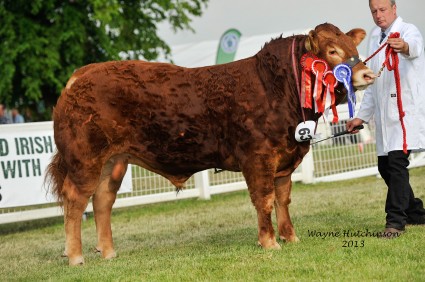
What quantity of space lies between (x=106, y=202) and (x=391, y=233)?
2.82 metres

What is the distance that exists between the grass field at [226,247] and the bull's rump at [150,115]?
104 cm

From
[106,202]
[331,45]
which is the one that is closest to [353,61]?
[331,45]

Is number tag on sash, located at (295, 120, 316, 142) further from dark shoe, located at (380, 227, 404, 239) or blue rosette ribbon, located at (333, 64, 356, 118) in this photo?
dark shoe, located at (380, 227, 404, 239)

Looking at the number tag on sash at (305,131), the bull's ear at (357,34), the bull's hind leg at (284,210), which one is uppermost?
the bull's ear at (357,34)

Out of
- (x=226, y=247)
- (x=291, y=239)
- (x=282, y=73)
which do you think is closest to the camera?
(x=282, y=73)

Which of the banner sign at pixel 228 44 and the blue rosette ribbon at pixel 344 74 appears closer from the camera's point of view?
the blue rosette ribbon at pixel 344 74

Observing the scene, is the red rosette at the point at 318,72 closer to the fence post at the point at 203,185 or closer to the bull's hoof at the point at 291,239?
the bull's hoof at the point at 291,239

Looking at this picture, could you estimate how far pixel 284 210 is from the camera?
285 inches

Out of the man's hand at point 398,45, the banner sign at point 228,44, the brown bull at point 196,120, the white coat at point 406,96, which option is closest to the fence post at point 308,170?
the white coat at point 406,96

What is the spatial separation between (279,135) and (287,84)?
1.62 feet

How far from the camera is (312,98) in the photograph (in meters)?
6.84

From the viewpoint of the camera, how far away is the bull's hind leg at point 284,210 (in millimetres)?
7195

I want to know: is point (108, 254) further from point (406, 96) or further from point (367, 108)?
point (406, 96)

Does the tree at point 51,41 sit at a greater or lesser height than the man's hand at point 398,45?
greater
